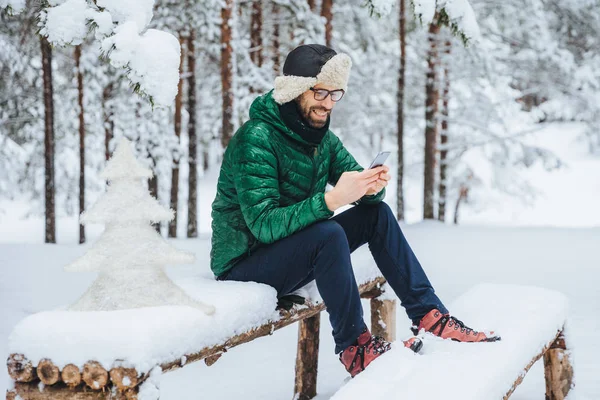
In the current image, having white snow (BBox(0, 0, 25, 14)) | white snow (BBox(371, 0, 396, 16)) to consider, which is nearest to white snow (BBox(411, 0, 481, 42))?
white snow (BBox(371, 0, 396, 16))

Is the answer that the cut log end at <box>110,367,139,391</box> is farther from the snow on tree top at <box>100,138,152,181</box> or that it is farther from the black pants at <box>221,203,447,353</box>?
the black pants at <box>221,203,447,353</box>

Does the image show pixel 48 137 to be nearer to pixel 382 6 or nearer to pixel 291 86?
pixel 382 6

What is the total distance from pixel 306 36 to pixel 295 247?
9664 mm

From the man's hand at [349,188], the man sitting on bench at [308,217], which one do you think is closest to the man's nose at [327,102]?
the man sitting on bench at [308,217]

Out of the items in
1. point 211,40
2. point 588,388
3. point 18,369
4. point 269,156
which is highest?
point 211,40

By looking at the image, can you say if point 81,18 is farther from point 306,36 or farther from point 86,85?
point 86,85

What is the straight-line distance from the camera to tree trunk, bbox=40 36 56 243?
36.0ft

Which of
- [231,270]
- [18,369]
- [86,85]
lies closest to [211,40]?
[86,85]

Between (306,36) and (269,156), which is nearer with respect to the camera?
(269,156)

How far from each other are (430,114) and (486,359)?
11.6m

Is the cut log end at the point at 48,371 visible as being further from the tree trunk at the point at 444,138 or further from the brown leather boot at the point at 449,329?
the tree trunk at the point at 444,138

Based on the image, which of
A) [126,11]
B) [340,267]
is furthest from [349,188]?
[126,11]

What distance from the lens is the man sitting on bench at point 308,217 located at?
310 cm

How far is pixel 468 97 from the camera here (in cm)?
1645
